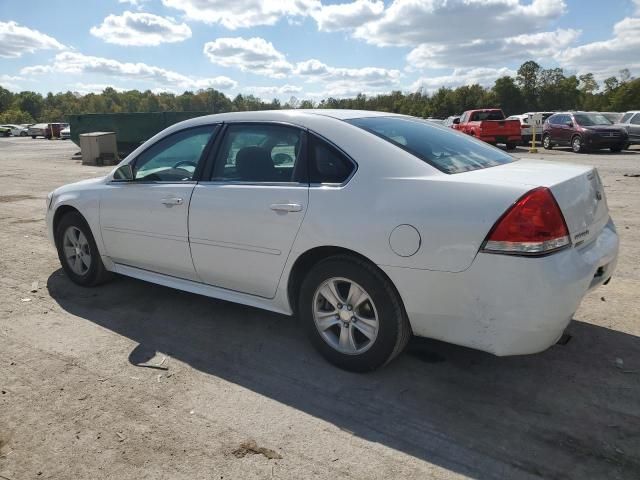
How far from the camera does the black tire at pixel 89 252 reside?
16.1 feet

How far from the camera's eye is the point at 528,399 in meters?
3.05

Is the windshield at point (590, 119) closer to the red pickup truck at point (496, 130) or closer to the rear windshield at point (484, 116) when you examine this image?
the red pickup truck at point (496, 130)

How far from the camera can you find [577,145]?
21344 millimetres

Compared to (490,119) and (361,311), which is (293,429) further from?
(490,119)

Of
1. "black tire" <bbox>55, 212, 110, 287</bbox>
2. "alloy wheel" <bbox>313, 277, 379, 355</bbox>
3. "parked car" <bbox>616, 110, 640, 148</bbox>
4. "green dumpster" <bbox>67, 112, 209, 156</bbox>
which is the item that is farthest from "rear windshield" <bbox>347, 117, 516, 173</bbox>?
"parked car" <bbox>616, 110, 640, 148</bbox>

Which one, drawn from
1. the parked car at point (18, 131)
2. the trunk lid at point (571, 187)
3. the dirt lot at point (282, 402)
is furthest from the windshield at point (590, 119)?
the parked car at point (18, 131)

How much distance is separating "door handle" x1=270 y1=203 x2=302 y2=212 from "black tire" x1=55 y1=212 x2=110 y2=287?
7.38 feet

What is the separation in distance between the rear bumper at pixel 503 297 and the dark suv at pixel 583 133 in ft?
66.2

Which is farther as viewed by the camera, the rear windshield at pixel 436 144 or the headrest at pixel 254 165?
the headrest at pixel 254 165

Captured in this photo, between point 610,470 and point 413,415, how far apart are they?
959 mm

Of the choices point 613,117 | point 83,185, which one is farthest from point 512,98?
point 83,185

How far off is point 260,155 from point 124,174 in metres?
1.49

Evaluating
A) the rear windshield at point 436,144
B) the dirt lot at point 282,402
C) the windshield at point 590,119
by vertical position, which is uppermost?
the windshield at point 590,119

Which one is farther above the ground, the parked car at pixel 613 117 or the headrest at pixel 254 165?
the parked car at pixel 613 117
